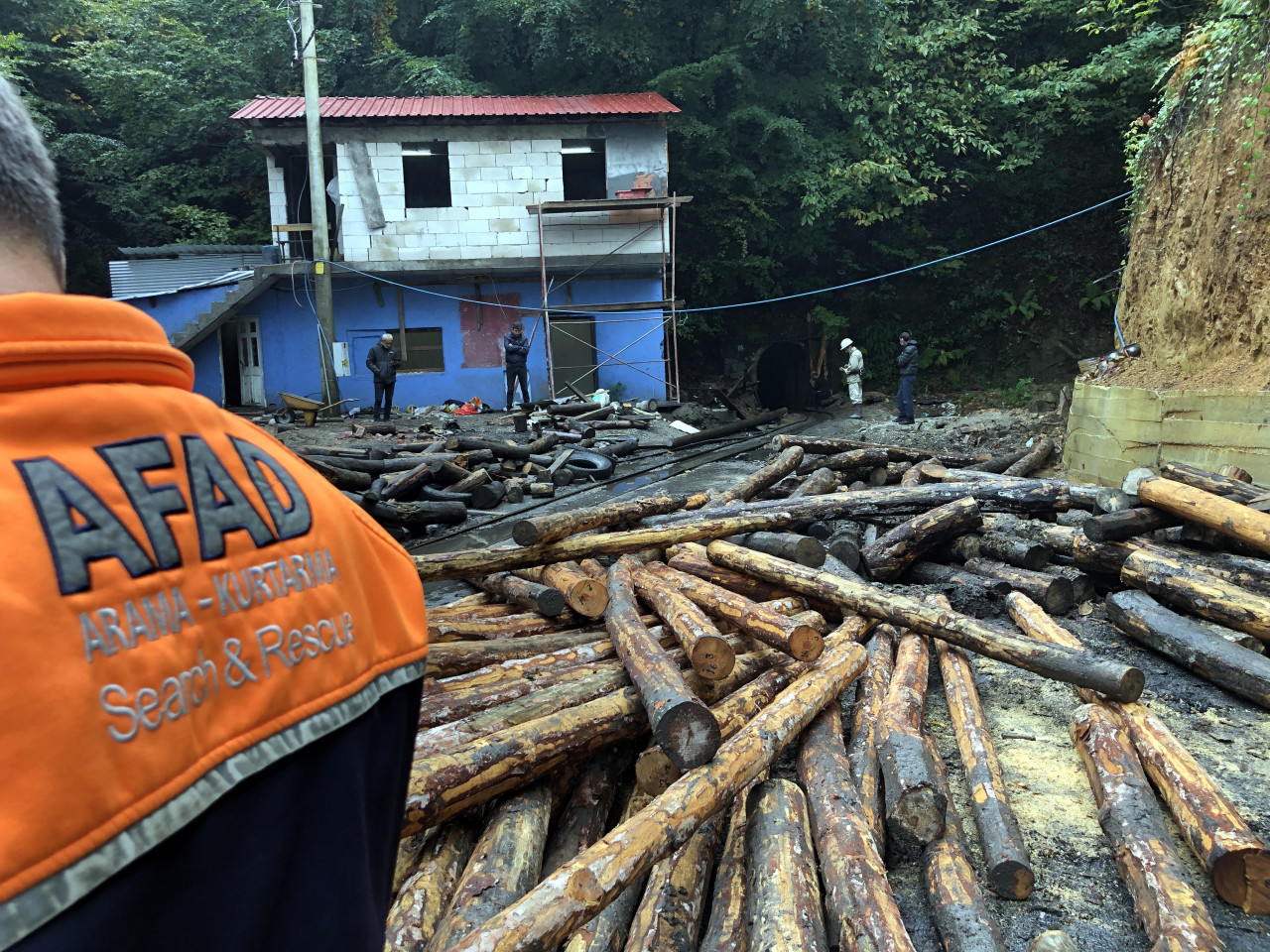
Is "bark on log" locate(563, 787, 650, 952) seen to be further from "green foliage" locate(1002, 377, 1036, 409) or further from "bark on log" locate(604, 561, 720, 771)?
"green foliage" locate(1002, 377, 1036, 409)

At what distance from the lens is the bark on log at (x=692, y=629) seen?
4242mm

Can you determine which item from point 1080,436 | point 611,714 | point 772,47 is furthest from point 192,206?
point 611,714

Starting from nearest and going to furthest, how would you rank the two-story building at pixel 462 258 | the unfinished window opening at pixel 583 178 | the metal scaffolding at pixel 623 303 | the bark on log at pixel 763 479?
the bark on log at pixel 763 479, the metal scaffolding at pixel 623 303, the two-story building at pixel 462 258, the unfinished window opening at pixel 583 178

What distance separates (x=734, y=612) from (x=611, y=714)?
1.39m

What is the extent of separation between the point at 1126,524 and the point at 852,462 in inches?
201

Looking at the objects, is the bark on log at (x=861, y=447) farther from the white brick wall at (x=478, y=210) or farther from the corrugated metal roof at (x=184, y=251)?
the corrugated metal roof at (x=184, y=251)

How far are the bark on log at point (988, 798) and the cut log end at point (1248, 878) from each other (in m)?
0.66

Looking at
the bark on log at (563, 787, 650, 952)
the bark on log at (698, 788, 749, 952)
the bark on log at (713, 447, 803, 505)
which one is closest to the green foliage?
the bark on log at (713, 447, 803, 505)

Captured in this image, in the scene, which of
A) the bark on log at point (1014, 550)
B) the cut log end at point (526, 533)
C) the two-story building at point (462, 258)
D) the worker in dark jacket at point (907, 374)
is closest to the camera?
the cut log end at point (526, 533)

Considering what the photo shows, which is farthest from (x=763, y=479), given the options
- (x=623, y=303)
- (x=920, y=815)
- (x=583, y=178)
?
(x=583, y=178)

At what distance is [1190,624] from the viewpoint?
5109 mm

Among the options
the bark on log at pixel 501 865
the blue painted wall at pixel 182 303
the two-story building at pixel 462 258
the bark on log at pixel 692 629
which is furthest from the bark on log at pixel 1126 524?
the blue painted wall at pixel 182 303

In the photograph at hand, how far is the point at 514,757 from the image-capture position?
3.35 m

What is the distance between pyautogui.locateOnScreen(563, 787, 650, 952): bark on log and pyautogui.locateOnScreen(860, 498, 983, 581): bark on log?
4551mm
